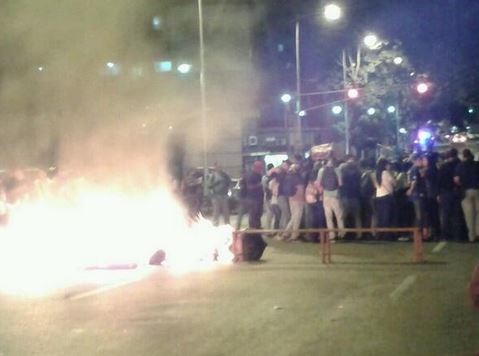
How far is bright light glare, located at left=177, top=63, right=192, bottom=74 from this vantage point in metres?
26.2

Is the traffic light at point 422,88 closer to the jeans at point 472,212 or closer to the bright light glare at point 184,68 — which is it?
the bright light glare at point 184,68

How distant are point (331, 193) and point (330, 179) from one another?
10.0 inches

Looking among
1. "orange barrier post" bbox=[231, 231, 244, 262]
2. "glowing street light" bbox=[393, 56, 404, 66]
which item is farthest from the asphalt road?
"glowing street light" bbox=[393, 56, 404, 66]

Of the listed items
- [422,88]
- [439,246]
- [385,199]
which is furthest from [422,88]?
[439,246]

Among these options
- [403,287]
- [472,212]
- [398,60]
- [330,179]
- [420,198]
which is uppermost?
[398,60]

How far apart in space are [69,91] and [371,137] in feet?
105

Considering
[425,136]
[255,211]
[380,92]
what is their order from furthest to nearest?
[380,92], [425,136], [255,211]

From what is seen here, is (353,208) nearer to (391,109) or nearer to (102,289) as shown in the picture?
(102,289)

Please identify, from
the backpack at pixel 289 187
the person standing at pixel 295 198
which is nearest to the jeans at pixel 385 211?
the person standing at pixel 295 198

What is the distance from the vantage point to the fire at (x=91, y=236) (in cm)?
1426

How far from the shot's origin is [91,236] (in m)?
15.3

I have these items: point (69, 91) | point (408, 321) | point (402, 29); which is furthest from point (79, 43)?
point (402, 29)

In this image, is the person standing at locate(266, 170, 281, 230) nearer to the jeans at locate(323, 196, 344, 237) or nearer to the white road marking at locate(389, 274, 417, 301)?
the jeans at locate(323, 196, 344, 237)

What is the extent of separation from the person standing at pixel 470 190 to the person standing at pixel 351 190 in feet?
5.76
